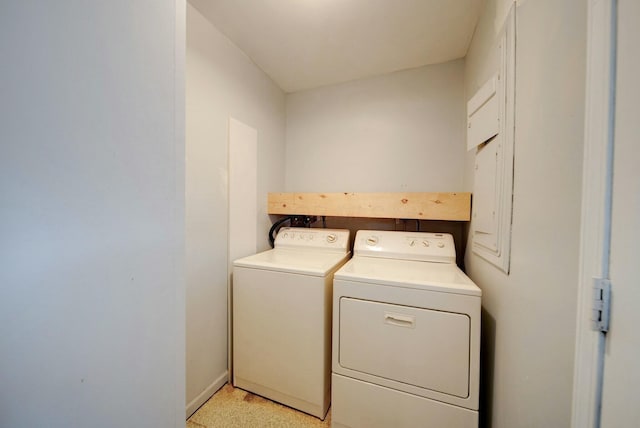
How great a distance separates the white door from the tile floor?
139 centimetres

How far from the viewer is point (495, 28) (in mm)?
1126

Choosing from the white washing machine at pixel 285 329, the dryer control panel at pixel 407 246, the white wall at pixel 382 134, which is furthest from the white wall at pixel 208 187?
the dryer control panel at pixel 407 246

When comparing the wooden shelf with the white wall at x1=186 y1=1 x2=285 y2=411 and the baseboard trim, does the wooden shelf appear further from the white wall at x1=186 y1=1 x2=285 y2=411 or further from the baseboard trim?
the baseboard trim

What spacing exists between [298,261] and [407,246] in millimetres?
843

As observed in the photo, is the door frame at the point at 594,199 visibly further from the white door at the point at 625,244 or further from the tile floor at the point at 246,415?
the tile floor at the point at 246,415

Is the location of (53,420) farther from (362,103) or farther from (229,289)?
(362,103)

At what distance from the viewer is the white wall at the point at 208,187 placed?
54.1 inches

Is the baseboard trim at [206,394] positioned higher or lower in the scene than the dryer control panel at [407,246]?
lower

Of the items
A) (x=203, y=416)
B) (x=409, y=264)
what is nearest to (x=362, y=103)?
(x=409, y=264)

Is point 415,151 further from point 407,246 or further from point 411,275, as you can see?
point 411,275

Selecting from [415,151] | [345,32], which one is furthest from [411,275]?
[345,32]

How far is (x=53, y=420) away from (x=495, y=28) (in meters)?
2.11

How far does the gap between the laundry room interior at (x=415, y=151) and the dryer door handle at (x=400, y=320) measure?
14.8 inches

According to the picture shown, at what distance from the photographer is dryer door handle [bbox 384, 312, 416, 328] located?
1133mm
